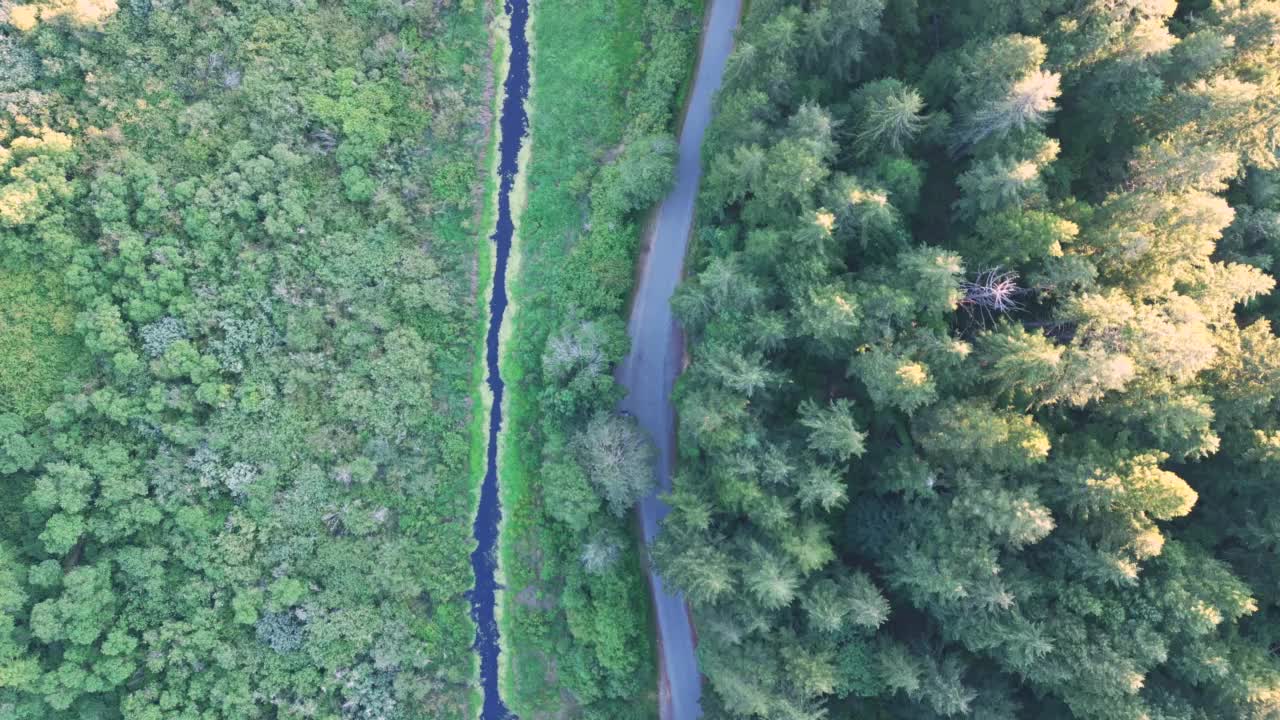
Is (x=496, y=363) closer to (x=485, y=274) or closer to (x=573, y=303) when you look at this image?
(x=485, y=274)

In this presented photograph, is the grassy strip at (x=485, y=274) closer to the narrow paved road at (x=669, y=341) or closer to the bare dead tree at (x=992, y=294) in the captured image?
the narrow paved road at (x=669, y=341)

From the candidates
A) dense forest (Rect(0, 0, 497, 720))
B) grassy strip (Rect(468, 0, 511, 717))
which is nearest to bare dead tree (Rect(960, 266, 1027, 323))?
grassy strip (Rect(468, 0, 511, 717))

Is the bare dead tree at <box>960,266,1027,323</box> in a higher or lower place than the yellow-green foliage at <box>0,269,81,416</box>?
higher

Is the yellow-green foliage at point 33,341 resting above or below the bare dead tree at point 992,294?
below

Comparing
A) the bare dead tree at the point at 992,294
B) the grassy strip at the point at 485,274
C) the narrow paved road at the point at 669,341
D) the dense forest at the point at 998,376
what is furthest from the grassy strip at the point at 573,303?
the bare dead tree at the point at 992,294

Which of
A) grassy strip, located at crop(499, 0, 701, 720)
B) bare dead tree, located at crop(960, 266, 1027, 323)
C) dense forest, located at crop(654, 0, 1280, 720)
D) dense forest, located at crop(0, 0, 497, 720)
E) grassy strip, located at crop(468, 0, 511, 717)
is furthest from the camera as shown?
grassy strip, located at crop(468, 0, 511, 717)

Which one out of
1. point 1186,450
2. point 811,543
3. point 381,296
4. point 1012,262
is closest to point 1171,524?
point 1186,450

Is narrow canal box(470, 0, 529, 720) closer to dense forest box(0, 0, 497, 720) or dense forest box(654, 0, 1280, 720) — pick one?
dense forest box(0, 0, 497, 720)
